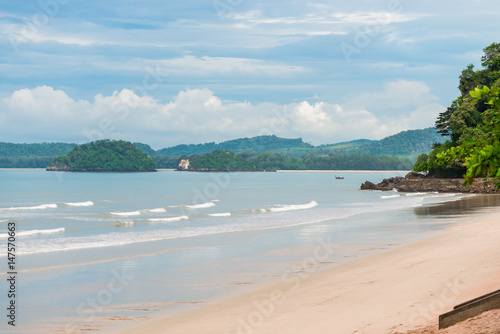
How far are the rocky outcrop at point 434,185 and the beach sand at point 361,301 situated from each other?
58.4m

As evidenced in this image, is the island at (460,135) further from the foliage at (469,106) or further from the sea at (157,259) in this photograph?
the sea at (157,259)

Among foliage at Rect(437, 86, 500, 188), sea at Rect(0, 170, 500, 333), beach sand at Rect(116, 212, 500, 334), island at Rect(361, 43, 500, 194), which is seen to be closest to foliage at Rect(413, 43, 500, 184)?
island at Rect(361, 43, 500, 194)

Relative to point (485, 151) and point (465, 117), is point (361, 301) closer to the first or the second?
point (485, 151)

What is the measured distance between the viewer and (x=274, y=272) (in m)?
19.4

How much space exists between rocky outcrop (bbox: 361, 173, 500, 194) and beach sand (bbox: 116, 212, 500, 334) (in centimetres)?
5836

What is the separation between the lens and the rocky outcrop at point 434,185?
7488 cm

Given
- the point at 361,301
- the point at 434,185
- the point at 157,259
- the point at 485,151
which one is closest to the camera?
the point at 485,151

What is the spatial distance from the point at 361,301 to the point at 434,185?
242ft

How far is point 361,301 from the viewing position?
13477 mm

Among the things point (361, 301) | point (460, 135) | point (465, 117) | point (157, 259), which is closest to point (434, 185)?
point (460, 135)

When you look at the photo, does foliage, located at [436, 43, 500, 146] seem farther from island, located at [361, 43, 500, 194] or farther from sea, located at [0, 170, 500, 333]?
sea, located at [0, 170, 500, 333]

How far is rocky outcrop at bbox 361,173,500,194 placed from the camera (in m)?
74.9

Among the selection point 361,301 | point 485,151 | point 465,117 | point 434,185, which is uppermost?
point 465,117

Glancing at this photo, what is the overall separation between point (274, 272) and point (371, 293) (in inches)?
217
